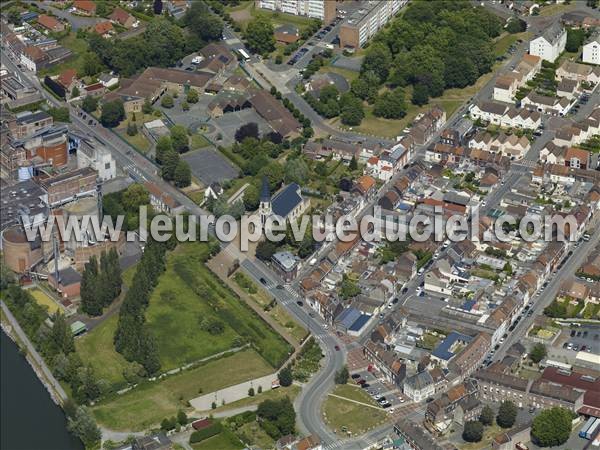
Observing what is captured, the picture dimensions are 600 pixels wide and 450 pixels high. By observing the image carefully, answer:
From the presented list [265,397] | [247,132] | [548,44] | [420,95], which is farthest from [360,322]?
[548,44]

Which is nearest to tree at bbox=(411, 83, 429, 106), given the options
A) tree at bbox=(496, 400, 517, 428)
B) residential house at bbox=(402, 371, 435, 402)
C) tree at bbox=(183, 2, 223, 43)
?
tree at bbox=(183, 2, 223, 43)

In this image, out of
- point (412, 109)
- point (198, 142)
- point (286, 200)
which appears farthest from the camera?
point (412, 109)

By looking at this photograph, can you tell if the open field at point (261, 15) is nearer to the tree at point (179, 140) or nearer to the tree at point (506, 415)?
the tree at point (179, 140)

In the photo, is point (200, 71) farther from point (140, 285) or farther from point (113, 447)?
point (113, 447)

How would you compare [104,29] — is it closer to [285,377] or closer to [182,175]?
[182,175]

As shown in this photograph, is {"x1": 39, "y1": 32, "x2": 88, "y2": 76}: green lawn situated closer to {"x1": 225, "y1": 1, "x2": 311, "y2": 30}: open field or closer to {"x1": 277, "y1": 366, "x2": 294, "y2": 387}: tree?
{"x1": 225, "y1": 1, "x2": 311, "y2": 30}: open field

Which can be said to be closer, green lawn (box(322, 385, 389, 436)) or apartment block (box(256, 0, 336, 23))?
green lawn (box(322, 385, 389, 436))
